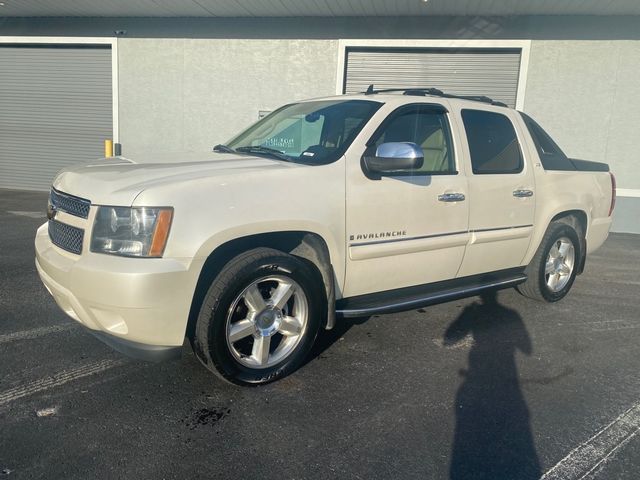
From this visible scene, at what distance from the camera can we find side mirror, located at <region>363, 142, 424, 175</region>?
3.32m

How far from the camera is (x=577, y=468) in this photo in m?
2.48

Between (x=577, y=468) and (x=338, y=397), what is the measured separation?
52.5 inches

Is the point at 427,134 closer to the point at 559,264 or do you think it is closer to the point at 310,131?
the point at 310,131

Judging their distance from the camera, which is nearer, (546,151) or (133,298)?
(133,298)

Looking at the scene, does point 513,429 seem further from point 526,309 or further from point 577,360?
point 526,309

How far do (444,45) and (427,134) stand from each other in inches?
276

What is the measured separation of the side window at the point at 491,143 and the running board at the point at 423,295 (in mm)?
947

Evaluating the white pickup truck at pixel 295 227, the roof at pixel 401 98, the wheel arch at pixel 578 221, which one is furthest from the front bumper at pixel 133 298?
the wheel arch at pixel 578 221

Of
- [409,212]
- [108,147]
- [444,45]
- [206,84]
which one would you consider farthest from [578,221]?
[108,147]

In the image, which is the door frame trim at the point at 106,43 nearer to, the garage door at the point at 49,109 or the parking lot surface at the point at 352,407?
the garage door at the point at 49,109

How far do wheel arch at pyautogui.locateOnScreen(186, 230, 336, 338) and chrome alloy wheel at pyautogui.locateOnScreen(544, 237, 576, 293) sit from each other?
9.00ft

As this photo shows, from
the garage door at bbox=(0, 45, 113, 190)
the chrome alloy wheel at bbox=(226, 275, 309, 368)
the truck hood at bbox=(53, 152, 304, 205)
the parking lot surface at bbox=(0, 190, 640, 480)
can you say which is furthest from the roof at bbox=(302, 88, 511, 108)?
the garage door at bbox=(0, 45, 113, 190)

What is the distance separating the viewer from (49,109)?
12547 millimetres

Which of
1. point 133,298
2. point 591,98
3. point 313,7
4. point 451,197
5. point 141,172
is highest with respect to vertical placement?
point 313,7
